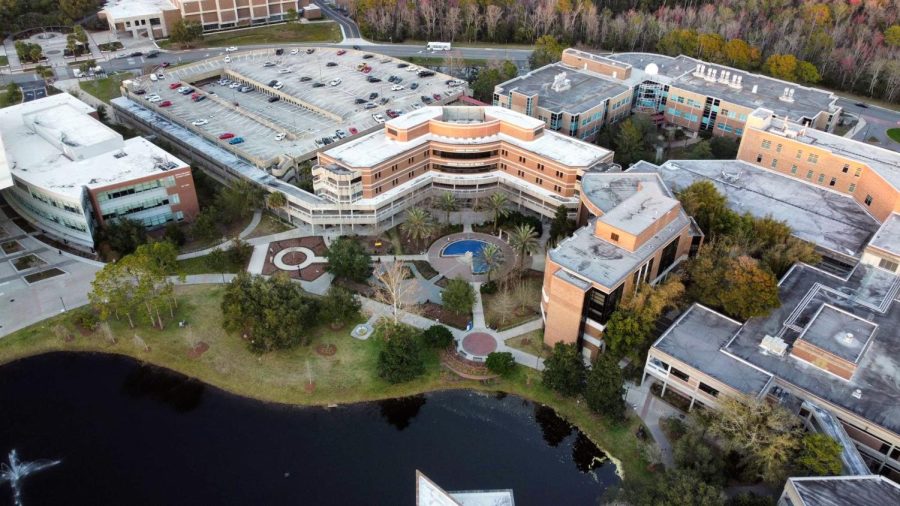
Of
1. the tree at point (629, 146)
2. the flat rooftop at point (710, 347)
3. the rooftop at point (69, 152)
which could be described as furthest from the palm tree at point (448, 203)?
the rooftop at point (69, 152)

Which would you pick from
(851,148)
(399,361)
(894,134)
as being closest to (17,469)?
(399,361)

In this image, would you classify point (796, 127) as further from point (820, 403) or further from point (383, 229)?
point (383, 229)

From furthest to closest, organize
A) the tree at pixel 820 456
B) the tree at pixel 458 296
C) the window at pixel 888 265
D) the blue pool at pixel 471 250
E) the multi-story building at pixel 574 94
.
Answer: the multi-story building at pixel 574 94 → the blue pool at pixel 471 250 → the tree at pixel 458 296 → the window at pixel 888 265 → the tree at pixel 820 456

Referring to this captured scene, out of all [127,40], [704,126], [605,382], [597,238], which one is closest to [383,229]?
[597,238]


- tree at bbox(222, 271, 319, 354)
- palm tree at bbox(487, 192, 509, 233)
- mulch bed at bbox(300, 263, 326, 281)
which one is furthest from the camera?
palm tree at bbox(487, 192, 509, 233)

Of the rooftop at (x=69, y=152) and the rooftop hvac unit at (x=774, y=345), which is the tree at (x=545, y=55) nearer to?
the rooftop at (x=69, y=152)

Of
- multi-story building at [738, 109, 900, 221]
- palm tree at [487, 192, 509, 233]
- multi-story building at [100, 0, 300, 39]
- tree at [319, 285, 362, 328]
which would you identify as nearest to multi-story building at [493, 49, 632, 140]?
palm tree at [487, 192, 509, 233]

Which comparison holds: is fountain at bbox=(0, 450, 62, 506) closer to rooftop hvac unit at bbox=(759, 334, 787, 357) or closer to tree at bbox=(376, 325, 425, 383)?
tree at bbox=(376, 325, 425, 383)

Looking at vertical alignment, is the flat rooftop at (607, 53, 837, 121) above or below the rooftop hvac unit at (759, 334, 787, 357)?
above
